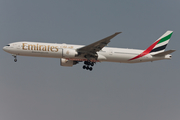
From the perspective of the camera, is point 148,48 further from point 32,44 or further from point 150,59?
point 32,44

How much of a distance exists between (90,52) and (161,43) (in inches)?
530

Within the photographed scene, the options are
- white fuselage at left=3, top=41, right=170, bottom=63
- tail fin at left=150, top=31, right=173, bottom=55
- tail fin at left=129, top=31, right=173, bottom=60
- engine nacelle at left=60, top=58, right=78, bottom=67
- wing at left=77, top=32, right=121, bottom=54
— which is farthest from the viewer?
engine nacelle at left=60, top=58, right=78, bottom=67

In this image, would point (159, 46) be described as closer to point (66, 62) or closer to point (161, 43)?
point (161, 43)

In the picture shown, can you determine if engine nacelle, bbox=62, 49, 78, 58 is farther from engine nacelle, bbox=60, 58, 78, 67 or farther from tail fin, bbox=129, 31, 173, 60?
tail fin, bbox=129, 31, 173, 60

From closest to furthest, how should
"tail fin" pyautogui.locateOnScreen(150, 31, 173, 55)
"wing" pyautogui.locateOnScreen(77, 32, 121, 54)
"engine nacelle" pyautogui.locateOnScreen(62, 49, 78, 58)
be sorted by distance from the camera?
"wing" pyautogui.locateOnScreen(77, 32, 121, 54) → "engine nacelle" pyautogui.locateOnScreen(62, 49, 78, 58) → "tail fin" pyautogui.locateOnScreen(150, 31, 173, 55)

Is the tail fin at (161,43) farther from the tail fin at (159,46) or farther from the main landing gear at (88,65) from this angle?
Answer: the main landing gear at (88,65)

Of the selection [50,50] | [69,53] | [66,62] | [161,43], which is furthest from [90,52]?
[161,43]

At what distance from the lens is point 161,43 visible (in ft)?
160

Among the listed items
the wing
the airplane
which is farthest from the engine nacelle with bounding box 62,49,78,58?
the wing

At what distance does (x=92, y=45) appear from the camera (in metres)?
42.4

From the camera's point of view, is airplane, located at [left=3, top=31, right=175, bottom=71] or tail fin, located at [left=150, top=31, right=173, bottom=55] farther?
tail fin, located at [left=150, top=31, right=173, bottom=55]

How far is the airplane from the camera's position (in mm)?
42156

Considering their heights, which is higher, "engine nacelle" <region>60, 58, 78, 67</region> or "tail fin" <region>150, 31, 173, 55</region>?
"tail fin" <region>150, 31, 173, 55</region>

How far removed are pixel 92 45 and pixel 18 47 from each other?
11.2 meters
